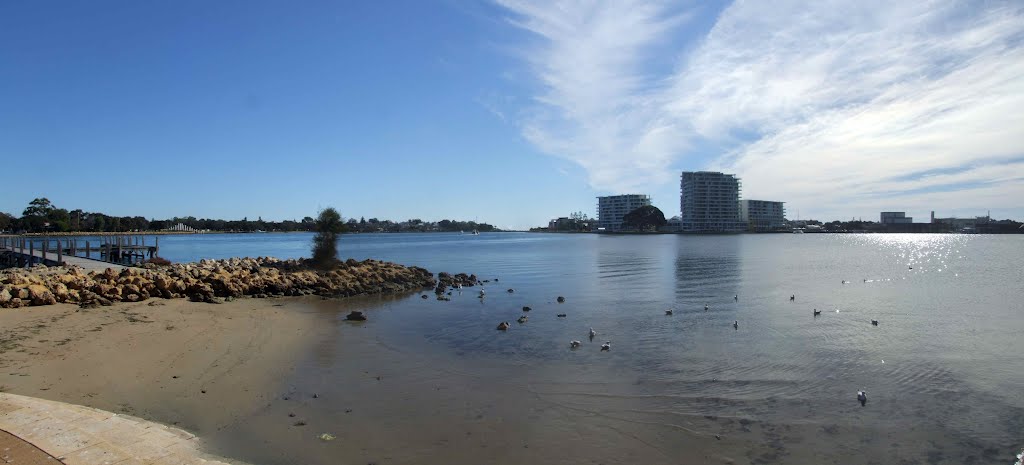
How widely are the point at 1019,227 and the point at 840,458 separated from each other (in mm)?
207878

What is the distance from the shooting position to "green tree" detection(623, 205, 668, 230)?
18088 centimetres

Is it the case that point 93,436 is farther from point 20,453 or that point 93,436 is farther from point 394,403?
point 394,403

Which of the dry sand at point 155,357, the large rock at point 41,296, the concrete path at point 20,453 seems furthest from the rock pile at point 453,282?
the concrete path at point 20,453

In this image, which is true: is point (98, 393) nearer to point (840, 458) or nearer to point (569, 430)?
point (569, 430)

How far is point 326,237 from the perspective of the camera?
30781 millimetres

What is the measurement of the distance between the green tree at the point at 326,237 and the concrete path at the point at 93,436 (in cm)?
2409

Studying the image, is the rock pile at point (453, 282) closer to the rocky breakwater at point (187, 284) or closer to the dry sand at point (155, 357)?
the rocky breakwater at point (187, 284)

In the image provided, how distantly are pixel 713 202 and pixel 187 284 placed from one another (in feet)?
589

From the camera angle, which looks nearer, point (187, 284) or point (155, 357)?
point (155, 357)

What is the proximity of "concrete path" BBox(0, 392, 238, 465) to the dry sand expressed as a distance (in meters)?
1.02

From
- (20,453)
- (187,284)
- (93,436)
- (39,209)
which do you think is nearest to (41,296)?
(187,284)

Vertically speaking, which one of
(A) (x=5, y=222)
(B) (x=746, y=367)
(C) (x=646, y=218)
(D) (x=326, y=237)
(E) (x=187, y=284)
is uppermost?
(C) (x=646, y=218)

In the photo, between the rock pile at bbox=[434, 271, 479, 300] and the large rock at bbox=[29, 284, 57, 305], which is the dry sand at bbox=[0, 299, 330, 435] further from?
the rock pile at bbox=[434, 271, 479, 300]

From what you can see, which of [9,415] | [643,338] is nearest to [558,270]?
[643,338]
